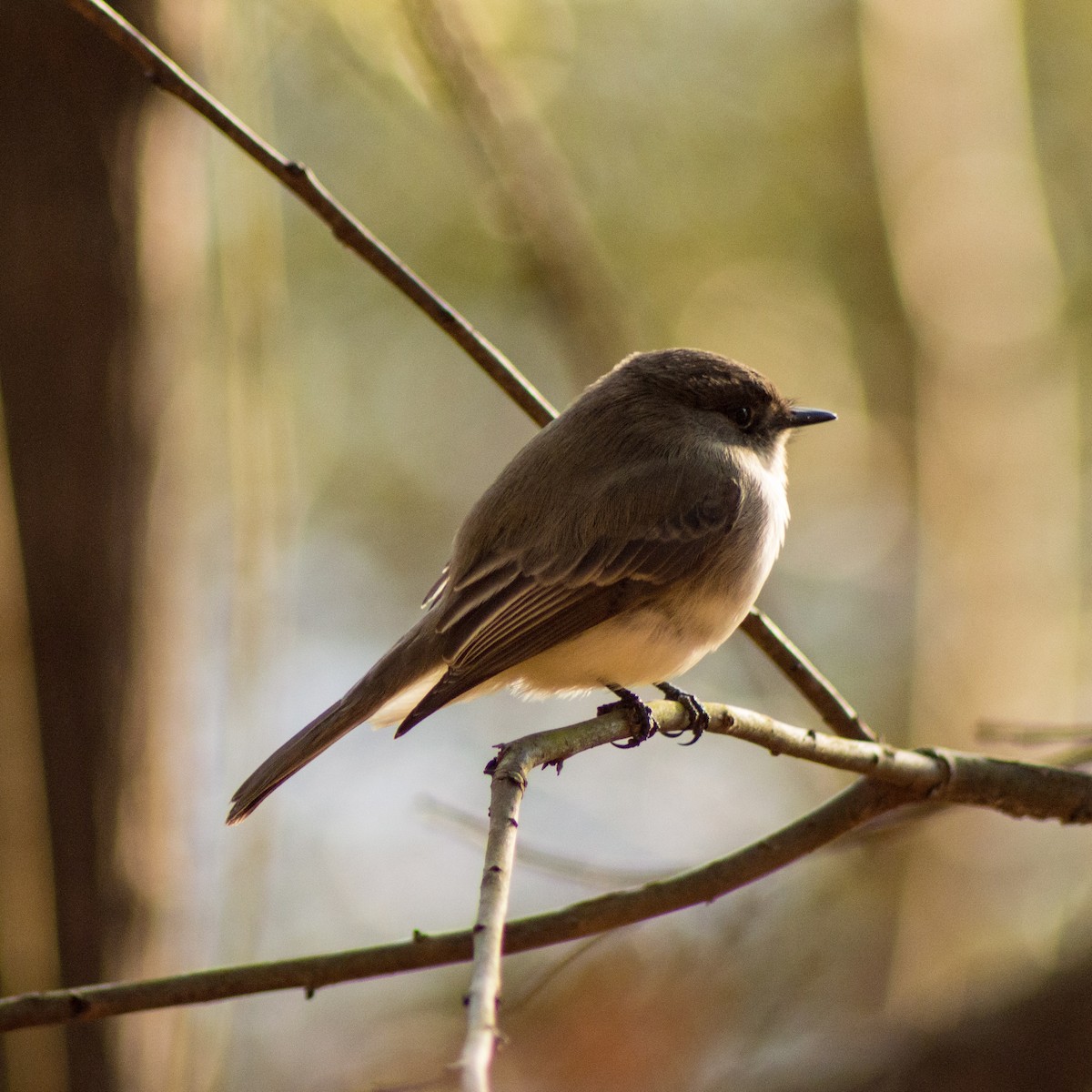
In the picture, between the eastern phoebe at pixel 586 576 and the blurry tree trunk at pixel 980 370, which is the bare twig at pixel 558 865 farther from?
the blurry tree trunk at pixel 980 370

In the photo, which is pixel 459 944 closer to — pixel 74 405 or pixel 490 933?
pixel 490 933

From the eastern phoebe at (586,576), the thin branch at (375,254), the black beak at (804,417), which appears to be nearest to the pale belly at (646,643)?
the eastern phoebe at (586,576)

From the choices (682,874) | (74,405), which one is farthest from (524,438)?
(682,874)

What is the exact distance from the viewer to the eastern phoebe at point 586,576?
9.20ft

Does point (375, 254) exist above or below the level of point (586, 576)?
above

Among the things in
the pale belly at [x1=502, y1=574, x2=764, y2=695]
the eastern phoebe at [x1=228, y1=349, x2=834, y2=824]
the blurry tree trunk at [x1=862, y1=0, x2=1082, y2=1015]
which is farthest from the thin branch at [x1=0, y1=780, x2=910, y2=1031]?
the blurry tree trunk at [x1=862, y1=0, x2=1082, y2=1015]

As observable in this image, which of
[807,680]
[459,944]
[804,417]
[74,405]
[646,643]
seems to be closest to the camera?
[459,944]

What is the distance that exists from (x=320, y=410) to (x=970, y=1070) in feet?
13.5

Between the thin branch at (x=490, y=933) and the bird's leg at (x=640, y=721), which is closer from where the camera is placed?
the thin branch at (x=490, y=933)

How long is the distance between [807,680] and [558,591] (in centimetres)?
64

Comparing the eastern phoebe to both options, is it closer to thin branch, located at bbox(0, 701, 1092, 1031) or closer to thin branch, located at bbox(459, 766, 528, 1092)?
thin branch, located at bbox(0, 701, 1092, 1031)

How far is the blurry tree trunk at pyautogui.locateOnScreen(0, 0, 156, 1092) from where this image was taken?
3281 millimetres

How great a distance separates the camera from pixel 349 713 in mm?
2867

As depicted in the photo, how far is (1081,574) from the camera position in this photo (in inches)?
199
